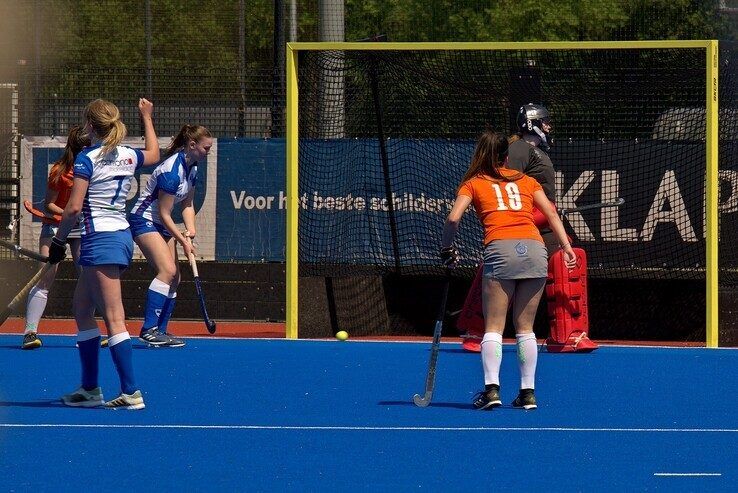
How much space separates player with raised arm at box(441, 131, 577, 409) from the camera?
7.36 meters

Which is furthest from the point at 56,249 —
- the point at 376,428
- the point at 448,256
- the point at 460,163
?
the point at 460,163

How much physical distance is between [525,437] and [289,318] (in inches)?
243

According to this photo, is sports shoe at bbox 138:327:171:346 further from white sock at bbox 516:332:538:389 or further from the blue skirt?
white sock at bbox 516:332:538:389

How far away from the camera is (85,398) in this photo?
754cm

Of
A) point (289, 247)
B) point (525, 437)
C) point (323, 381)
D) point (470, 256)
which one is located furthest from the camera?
point (470, 256)

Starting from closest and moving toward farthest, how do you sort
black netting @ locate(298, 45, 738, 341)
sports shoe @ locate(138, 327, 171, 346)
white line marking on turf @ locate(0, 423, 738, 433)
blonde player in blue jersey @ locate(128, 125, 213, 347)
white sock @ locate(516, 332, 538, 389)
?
white line marking on turf @ locate(0, 423, 738, 433), white sock @ locate(516, 332, 538, 389), blonde player in blue jersey @ locate(128, 125, 213, 347), sports shoe @ locate(138, 327, 171, 346), black netting @ locate(298, 45, 738, 341)

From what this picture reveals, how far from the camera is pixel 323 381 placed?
8945mm

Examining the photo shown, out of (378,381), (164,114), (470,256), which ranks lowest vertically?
(378,381)

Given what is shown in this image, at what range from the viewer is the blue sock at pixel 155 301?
10.9m

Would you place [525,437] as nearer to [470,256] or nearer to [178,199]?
[178,199]

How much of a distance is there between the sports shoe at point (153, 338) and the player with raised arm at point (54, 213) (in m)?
0.90

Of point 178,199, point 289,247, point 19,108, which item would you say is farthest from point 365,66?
point 19,108

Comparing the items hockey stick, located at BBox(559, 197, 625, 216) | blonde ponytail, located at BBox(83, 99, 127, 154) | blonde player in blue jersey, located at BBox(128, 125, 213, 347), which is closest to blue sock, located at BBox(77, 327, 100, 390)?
blonde ponytail, located at BBox(83, 99, 127, 154)

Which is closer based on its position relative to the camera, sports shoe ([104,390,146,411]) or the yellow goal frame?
sports shoe ([104,390,146,411])
